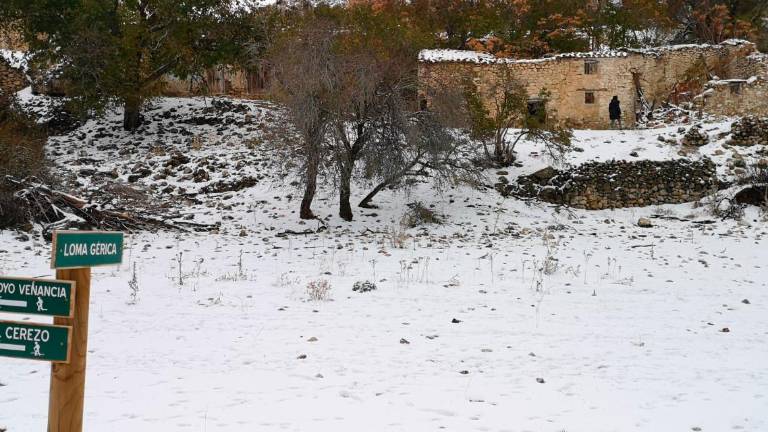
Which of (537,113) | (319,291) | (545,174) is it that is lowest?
(319,291)

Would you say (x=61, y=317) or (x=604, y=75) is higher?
(x=604, y=75)

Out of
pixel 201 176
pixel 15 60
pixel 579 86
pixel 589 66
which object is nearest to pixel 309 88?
pixel 201 176

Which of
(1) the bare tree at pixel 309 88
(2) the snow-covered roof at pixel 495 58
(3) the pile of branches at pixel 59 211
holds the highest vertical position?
(2) the snow-covered roof at pixel 495 58

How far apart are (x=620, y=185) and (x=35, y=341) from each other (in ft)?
60.4

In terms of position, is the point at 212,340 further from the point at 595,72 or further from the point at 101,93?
the point at 595,72

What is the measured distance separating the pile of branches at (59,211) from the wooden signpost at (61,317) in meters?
10.4

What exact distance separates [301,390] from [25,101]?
77.8 feet

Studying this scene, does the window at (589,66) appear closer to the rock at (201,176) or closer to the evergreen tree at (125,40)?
the evergreen tree at (125,40)

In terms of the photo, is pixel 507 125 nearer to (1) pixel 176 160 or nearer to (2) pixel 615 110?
(2) pixel 615 110

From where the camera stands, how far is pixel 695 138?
20.7 m

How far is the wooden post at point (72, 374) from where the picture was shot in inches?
126

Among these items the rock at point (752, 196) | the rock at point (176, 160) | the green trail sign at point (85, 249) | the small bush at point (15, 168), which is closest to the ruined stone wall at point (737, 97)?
the rock at point (752, 196)

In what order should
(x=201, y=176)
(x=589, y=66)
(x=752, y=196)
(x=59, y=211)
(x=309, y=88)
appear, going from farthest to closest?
(x=589, y=66), (x=201, y=176), (x=752, y=196), (x=309, y=88), (x=59, y=211)

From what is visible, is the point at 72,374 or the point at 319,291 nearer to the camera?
the point at 72,374
